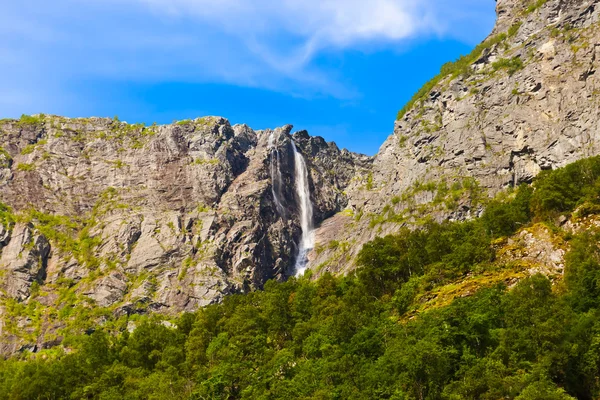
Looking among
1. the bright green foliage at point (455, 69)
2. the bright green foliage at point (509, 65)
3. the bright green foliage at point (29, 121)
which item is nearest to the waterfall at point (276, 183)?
the bright green foliage at point (455, 69)

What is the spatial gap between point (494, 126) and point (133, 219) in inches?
4140

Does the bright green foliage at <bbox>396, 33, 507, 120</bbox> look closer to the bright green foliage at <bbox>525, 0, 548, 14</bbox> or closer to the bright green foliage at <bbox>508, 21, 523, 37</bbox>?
the bright green foliage at <bbox>508, 21, 523, 37</bbox>

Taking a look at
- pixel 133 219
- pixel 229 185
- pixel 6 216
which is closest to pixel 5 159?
pixel 6 216

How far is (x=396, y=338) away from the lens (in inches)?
2322

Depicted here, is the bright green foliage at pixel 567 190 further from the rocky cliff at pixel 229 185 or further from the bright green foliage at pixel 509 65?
the bright green foliage at pixel 509 65

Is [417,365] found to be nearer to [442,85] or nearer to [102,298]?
[102,298]

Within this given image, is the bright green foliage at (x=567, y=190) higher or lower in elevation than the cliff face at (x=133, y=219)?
lower

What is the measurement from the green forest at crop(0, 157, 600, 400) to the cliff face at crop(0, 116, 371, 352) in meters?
50.1

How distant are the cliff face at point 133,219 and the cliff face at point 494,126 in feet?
85.7

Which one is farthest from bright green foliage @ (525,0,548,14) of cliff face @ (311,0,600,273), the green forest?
the green forest

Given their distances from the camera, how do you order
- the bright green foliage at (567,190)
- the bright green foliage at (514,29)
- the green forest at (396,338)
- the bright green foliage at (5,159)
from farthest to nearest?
the bright green foliage at (5,159) < the bright green foliage at (514,29) < the bright green foliage at (567,190) < the green forest at (396,338)

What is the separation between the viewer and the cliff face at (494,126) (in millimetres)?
118312

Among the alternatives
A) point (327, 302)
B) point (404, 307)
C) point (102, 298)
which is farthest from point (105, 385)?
point (102, 298)

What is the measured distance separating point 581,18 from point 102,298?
139 meters
